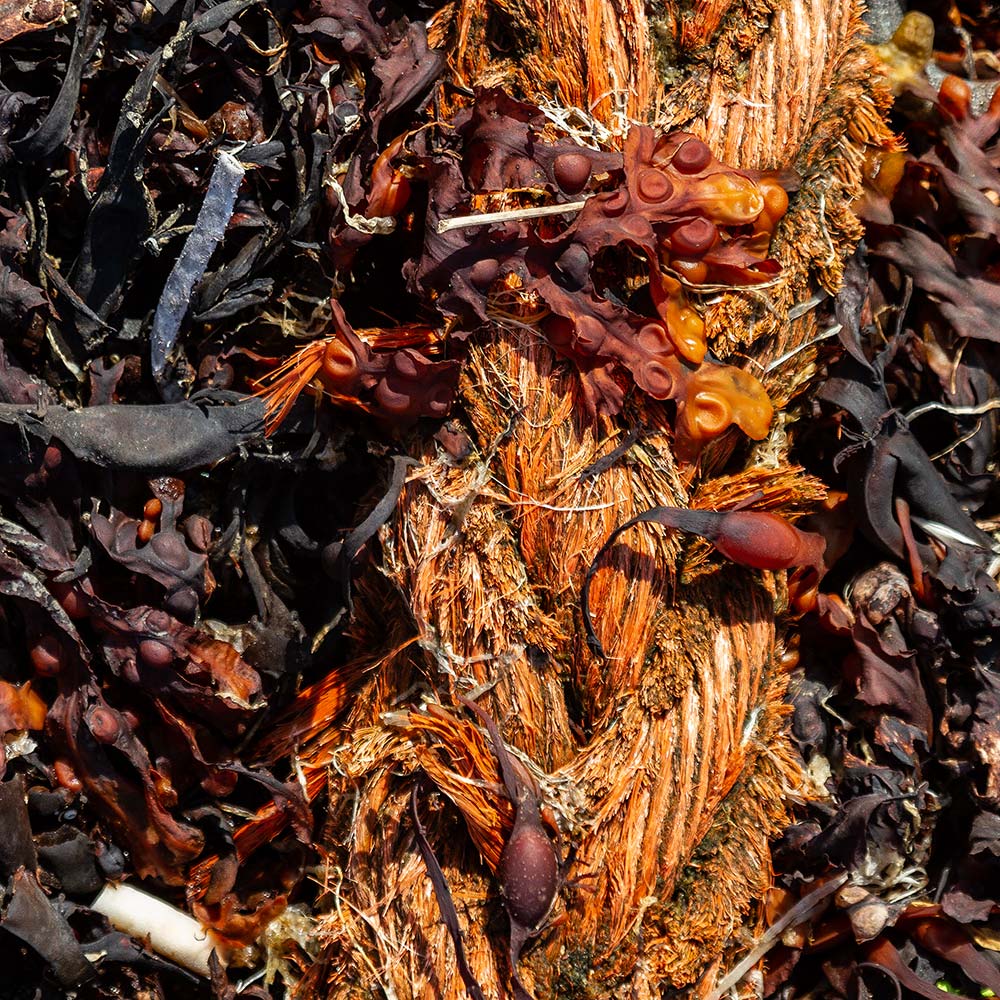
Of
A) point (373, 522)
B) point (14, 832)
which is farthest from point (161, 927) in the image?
point (373, 522)

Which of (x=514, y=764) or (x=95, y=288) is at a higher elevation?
(x=95, y=288)

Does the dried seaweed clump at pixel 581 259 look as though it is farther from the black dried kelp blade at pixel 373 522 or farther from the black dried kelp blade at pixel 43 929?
the black dried kelp blade at pixel 43 929

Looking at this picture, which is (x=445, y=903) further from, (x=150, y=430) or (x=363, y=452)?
(x=150, y=430)

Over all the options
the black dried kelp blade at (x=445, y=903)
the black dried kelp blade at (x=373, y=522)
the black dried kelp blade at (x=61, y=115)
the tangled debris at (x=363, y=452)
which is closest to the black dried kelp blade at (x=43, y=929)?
the tangled debris at (x=363, y=452)

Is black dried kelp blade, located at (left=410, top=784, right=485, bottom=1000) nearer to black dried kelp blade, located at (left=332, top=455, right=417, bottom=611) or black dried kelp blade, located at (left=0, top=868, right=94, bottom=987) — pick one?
black dried kelp blade, located at (left=332, top=455, right=417, bottom=611)

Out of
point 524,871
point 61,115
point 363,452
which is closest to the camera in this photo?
point 524,871

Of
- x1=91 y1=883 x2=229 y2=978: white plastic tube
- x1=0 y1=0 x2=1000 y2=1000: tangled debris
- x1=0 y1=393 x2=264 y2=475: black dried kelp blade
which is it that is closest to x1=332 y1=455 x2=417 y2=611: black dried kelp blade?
x1=0 y1=0 x2=1000 y2=1000: tangled debris

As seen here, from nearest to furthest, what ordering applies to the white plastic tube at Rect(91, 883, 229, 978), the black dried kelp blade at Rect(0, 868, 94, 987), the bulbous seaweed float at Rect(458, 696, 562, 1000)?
the bulbous seaweed float at Rect(458, 696, 562, 1000)
the black dried kelp blade at Rect(0, 868, 94, 987)
the white plastic tube at Rect(91, 883, 229, 978)

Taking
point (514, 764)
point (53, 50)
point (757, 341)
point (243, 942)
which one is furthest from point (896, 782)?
point (53, 50)

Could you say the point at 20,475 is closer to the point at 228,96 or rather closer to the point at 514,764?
the point at 228,96
